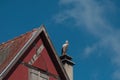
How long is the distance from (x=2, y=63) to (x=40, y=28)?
3.35 meters

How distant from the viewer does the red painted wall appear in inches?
1095

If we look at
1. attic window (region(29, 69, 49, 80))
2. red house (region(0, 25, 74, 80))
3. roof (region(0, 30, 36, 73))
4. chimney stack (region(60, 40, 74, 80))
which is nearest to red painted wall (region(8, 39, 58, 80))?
red house (region(0, 25, 74, 80))

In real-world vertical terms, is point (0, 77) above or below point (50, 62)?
below

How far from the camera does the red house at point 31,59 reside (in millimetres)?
27734

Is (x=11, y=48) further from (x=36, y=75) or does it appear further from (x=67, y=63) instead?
(x=67, y=63)

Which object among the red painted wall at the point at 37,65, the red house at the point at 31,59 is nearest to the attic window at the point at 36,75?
the red house at the point at 31,59

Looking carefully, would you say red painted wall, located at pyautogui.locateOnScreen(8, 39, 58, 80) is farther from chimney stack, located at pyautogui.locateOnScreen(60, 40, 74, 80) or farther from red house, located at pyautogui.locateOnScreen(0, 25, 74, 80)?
chimney stack, located at pyautogui.locateOnScreen(60, 40, 74, 80)

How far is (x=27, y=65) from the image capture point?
28.6m

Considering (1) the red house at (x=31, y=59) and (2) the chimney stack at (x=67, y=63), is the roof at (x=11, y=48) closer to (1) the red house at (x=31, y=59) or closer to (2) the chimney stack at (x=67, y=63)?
(1) the red house at (x=31, y=59)

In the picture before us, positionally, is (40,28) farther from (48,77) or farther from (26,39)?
(48,77)

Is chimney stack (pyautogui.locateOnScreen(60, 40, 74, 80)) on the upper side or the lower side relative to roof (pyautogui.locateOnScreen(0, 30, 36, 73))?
upper

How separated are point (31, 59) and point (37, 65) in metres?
0.59

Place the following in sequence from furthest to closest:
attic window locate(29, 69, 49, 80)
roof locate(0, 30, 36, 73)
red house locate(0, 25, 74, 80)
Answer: attic window locate(29, 69, 49, 80)
roof locate(0, 30, 36, 73)
red house locate(0, 25, 74, 80)

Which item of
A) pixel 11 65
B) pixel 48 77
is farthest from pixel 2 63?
pixel 48 77
